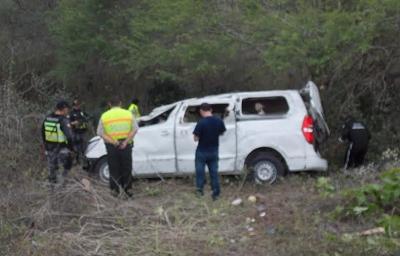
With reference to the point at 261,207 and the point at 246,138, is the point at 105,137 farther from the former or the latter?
the point at 246,138

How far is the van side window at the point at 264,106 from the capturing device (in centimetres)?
1290

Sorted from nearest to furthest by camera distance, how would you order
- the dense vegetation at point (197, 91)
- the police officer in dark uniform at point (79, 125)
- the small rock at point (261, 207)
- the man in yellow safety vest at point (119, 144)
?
the dense vegetation at point (197, 91) → the small rock at point (261, 207) → the man in yellow safety vest at point (119, 144) → the police officer in dark uniform at point (79, 125)

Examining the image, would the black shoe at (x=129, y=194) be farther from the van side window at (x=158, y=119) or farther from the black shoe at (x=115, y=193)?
the van side window at (x=158, y=119)

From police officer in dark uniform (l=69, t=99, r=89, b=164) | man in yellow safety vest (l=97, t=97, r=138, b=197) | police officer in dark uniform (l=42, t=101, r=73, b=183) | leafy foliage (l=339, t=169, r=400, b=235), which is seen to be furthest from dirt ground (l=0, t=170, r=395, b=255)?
police officer in dark uniform (l=69, t=99, r=89, b=164)

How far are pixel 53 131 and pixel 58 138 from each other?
141 mm

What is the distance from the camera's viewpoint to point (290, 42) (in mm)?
14039

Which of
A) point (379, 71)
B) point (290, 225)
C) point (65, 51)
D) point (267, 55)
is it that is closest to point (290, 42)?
point (267, 55)

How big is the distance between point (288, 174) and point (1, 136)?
18.6 feet

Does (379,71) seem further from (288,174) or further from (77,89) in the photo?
(77,89)

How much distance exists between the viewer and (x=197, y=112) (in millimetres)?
13266

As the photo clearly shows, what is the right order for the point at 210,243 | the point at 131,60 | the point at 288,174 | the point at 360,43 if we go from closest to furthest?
1. the point at 210,243
2. the point at 288,174
3. the point at 360,43
4. the point at 131,60

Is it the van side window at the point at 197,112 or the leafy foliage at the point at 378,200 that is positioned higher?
the van side window at the point at 197,112

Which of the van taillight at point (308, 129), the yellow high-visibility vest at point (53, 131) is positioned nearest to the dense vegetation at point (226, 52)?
the van taillight at point (308, 129)

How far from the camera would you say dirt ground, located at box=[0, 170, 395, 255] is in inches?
285
